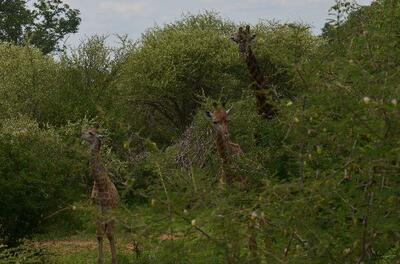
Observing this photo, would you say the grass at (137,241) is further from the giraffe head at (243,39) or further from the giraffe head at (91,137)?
the giraffe head at (243,39)

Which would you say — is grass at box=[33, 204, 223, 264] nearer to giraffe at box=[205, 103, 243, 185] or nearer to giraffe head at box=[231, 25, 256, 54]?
giraffe at box=[205, 103, 243, 185]

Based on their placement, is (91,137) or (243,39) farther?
(243,39)

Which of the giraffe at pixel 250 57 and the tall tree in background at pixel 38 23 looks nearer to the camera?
the giraffe at pixel 250 57

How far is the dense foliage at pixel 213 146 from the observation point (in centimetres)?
520

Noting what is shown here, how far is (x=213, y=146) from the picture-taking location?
1616cm

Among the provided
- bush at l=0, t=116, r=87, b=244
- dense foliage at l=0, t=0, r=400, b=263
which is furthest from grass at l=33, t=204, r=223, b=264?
bush at l=0, t=116, r=87, b=244

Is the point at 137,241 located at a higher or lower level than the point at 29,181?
higher

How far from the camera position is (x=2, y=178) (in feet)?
51.6

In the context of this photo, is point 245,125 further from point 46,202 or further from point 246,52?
point 46,202

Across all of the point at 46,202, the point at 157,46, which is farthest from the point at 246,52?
the point at 157,46

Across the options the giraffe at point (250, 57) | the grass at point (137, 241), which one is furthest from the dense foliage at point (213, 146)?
the giraffe at point (250, 57)

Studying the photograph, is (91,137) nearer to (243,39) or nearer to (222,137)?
(222,137)

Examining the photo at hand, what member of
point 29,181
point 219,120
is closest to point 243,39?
point 29,181

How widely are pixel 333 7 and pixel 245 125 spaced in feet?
11.6
